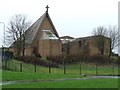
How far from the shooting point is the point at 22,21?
77.6 m

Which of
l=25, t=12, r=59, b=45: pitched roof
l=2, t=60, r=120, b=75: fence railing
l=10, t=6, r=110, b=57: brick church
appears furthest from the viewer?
l=10, t=6, r=110, b=57: brick church

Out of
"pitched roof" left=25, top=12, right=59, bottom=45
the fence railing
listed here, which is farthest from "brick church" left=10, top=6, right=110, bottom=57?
the fence railing

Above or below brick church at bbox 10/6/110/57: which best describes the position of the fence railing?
below

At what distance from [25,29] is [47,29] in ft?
31.2

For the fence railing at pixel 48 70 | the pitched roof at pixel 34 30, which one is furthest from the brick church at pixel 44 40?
the fence railing at pixel 48 70

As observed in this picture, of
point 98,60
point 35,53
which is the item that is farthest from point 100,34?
point 35,53

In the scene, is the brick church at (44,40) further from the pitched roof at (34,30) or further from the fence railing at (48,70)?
the fence railing at (48,70)

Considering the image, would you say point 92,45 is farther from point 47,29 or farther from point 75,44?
point 47,29

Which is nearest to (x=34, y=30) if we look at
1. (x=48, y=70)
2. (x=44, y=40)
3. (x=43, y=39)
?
(x=43, y=39)

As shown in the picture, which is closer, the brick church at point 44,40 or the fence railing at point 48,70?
the fence railing at point 48,70

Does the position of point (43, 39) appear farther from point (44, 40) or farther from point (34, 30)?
point (34, 30)

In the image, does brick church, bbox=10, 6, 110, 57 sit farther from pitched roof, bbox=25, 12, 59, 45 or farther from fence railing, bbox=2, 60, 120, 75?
fence railing, bbox=2, 60, 120, 75

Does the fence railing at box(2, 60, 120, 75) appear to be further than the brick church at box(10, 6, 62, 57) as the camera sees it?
No

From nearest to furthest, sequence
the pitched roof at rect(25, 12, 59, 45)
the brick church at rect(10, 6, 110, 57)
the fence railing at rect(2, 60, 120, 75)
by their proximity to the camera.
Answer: the fence railing at rect(2, 60, 120, 75) → the pitched roof at rect(25, 12, 59, 45) → the brick church at rect(10, 6, 110, 57)
